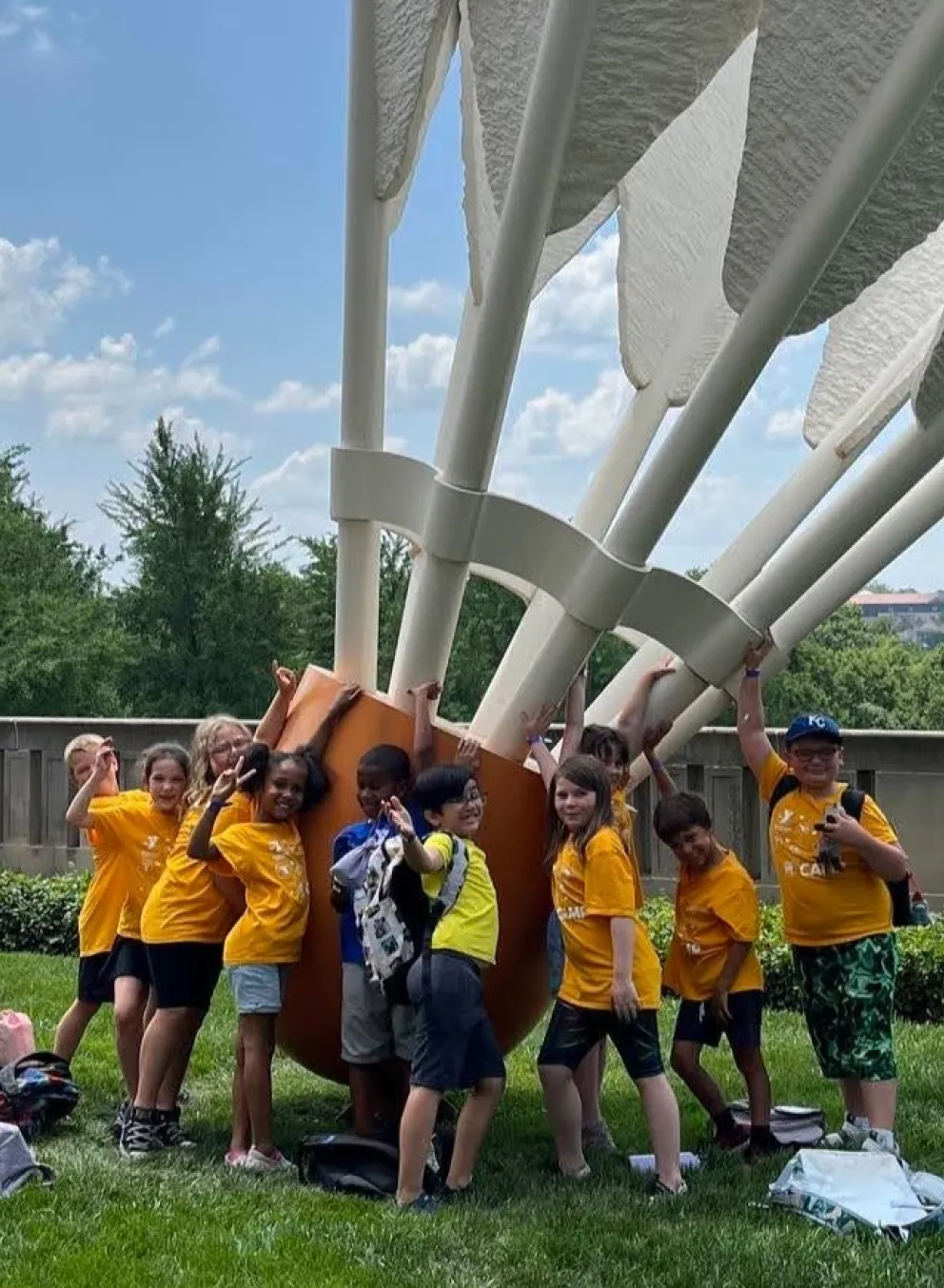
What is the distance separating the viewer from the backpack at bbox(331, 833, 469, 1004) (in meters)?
3.69

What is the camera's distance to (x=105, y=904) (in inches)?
189

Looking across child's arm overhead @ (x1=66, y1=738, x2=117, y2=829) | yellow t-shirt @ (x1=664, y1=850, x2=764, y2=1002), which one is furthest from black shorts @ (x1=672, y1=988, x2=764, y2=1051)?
child's arm overhead @ (x1=66, y1=738, x2=117, y2=829)

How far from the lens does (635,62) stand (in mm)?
3148

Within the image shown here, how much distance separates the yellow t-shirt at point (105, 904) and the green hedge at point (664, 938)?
316 cm

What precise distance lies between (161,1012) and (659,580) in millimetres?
1892

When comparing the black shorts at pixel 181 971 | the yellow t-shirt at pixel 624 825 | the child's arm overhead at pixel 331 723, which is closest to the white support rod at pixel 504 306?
the child's arm overhead at pixel 331 723

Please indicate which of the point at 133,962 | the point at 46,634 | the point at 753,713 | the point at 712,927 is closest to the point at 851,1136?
the point at 712,927

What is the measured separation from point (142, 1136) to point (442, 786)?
4.69 feet

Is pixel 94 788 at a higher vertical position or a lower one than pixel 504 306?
lower

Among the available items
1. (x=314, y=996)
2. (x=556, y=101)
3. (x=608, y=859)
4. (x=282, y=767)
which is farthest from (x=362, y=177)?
(x=314, y=996)

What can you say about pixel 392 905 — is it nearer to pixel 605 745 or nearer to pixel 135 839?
pixel 605 745

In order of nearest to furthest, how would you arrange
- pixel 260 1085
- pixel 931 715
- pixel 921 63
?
pixel 921 63
pixel 260 1085
pixel 931 715

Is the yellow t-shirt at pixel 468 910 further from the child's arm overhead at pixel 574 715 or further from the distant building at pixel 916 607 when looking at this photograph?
the distant building at pixel 916 607

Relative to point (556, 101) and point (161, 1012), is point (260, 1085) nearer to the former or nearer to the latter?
point (161, 1012)
